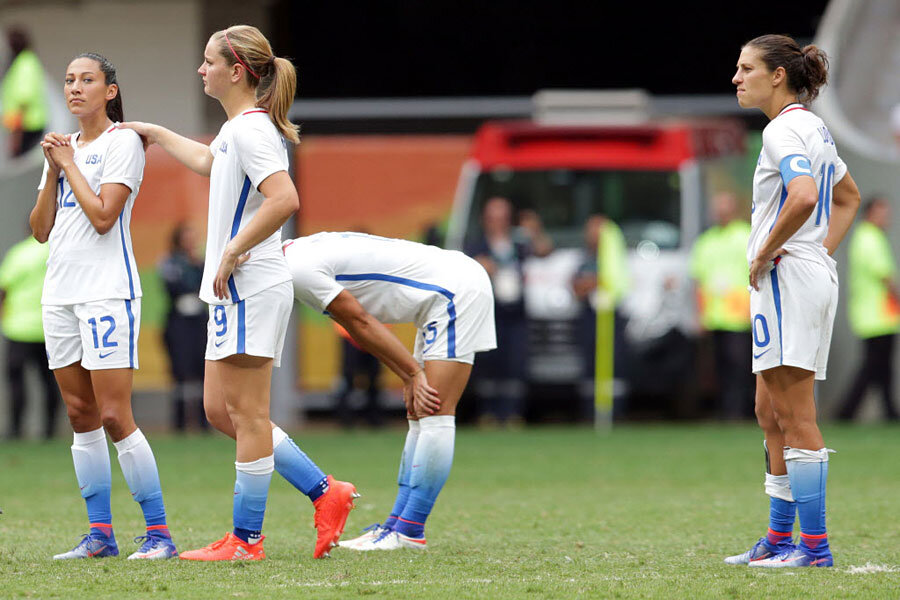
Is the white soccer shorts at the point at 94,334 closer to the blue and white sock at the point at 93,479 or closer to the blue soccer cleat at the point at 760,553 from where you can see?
the blue and white sock at the point at 93,479

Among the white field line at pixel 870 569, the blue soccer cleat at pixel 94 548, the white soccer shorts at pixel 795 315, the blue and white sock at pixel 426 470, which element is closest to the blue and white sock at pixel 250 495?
the blue soccer cleat at pixel 94 548

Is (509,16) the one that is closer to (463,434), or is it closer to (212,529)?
(463,434)

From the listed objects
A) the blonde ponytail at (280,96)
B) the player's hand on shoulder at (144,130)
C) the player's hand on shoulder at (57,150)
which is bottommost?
the player's hand on shoulder at (57,150)

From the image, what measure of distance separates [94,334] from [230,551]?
1013mm

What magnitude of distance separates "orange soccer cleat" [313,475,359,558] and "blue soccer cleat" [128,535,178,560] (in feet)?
1.93

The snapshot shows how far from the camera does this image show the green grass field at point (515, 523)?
5488 millimetres

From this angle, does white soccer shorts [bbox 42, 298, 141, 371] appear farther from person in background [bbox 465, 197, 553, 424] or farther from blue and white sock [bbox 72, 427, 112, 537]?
person in background [bbox 465, 197, 553, 424]

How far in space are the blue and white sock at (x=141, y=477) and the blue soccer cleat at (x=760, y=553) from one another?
2.30 m

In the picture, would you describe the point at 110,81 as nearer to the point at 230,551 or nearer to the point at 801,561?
the point at 230,551

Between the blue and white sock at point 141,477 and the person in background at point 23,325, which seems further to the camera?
the person in background at point 23,325

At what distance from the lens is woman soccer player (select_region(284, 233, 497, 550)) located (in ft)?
21.4

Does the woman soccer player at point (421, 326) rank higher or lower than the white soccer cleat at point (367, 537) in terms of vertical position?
higher

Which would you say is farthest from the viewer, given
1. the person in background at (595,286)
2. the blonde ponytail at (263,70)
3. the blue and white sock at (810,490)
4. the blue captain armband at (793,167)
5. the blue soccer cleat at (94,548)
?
the person in background at (595,286)

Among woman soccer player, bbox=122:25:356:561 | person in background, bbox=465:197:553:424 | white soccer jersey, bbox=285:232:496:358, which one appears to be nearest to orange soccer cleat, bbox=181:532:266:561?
woman soccer player, bbox=122:25:356:561
